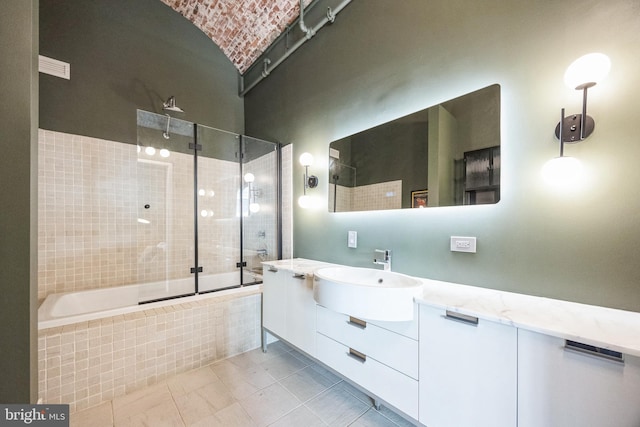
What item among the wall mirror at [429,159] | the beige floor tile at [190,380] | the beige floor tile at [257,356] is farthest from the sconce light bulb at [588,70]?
the beige floor tile at [190,380]

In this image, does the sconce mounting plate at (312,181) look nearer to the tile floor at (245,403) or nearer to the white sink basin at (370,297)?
the white sink basin at (370,297)

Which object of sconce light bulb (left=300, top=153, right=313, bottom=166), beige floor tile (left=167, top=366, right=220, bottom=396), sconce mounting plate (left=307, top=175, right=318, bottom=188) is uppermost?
sconce light bulb (left=300, top=153, right=313, bottom=166)

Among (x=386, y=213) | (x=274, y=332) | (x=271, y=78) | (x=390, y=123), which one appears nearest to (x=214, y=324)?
(x=274, y=332)

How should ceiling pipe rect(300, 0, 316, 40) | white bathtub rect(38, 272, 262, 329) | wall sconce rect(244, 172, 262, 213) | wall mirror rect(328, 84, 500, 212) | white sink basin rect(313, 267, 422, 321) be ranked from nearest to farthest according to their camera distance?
white sink basin rect(313, 267, 422, 321) < wall mirror rect(328, 84, 500, 212) < white bathtub rect(38, 272, 262, 329) < ceiling pipe rect(300, 0, 316, 40) < wall sconce rect(244, 172, 262, 213)

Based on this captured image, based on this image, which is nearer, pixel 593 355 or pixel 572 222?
pixel 593 355

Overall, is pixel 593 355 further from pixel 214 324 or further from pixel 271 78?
pixel 271 78

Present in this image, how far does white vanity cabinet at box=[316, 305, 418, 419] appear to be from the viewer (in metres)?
1.17

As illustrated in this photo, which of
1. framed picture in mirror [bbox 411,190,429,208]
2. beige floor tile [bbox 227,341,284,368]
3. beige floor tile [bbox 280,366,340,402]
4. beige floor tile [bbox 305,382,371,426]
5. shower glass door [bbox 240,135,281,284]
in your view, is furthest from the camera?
shower glass door [bbox 240,135,281,284]

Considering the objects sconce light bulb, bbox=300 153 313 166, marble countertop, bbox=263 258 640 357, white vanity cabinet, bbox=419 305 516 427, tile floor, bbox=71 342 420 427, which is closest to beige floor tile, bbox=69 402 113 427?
tile floor, bbox=71 342 420 427

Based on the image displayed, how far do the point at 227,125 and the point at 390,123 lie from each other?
93.5 inches

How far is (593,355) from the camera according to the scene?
75 centimetres

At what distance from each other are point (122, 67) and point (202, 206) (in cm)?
162

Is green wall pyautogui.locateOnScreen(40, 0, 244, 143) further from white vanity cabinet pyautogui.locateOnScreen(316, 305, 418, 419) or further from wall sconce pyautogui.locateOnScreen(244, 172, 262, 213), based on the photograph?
white vanity cabinet pyautogui.locateOnScreen(316, 305, 418, 419)

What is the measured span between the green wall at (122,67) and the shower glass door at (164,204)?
10.8 inches
